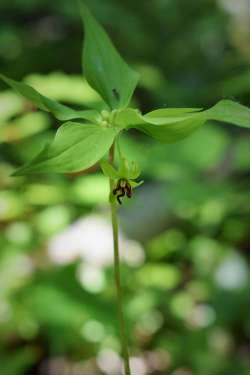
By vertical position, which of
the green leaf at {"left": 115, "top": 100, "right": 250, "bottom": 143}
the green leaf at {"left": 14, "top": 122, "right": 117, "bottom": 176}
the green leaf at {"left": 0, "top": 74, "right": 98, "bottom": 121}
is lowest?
the green leaf at {"left": 14, "top": 122, "right": 117, "bottom": 176}

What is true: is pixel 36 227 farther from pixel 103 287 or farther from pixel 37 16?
pixel 37 16

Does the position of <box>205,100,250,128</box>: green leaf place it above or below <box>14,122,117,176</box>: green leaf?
above
